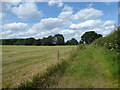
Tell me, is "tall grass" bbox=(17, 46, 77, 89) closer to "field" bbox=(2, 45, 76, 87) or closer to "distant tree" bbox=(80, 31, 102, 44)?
"field" bbox=(2, 45, 76, 87)

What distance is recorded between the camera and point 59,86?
18.6 feet

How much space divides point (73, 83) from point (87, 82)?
0.45m

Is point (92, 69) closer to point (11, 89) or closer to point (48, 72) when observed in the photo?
point (48, 72)

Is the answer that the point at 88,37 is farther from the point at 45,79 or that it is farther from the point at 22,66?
the point at 45,79

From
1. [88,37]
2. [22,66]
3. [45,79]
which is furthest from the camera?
[88,37]

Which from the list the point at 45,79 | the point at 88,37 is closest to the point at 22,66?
the point at 45,79

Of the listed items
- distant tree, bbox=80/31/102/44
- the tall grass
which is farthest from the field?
distant tree, bbox=80/31/102/44

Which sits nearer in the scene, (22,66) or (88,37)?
(22,66)

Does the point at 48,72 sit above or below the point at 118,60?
below

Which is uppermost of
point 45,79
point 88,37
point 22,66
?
point 88,37

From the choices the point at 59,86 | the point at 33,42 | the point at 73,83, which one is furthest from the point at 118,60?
the point at 33,42

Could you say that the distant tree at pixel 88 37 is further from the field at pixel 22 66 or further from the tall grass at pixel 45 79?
the tall grass at pixel 45 79

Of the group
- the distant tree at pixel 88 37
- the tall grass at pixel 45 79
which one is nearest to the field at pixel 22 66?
the tall grass at pixel 45 79

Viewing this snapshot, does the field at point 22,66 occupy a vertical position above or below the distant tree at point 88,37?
below
